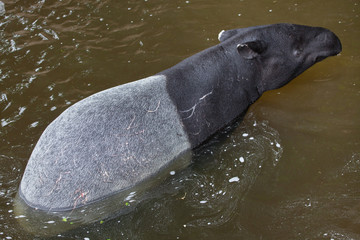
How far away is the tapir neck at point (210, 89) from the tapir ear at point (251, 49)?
93 mm

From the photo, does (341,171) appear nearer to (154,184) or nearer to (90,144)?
(154,184)

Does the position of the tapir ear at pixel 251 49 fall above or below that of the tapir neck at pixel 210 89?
above

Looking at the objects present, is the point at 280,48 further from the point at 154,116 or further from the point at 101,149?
the point at 101,149

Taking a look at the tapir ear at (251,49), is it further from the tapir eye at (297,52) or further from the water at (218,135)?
the water at (218,135)

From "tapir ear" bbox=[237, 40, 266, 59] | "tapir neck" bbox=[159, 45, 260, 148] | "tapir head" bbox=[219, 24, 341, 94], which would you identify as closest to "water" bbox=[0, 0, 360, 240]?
"tapir neck" bbox=[159, 45, 260, 148]

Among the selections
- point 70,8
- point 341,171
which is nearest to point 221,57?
point 341,171

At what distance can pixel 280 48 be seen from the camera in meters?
5.94

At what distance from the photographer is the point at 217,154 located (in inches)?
207

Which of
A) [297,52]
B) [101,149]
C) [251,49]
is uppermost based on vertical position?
[251,49]

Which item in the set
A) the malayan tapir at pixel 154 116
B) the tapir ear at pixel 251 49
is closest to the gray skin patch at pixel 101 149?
the malayan tapir at pixel 154 116

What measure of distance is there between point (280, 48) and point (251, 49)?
1.88ft

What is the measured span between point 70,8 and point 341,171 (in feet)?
23.8

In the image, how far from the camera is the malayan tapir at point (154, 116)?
14.5 feet

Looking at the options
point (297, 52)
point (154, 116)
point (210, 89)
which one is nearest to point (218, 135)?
point (210, 89)
